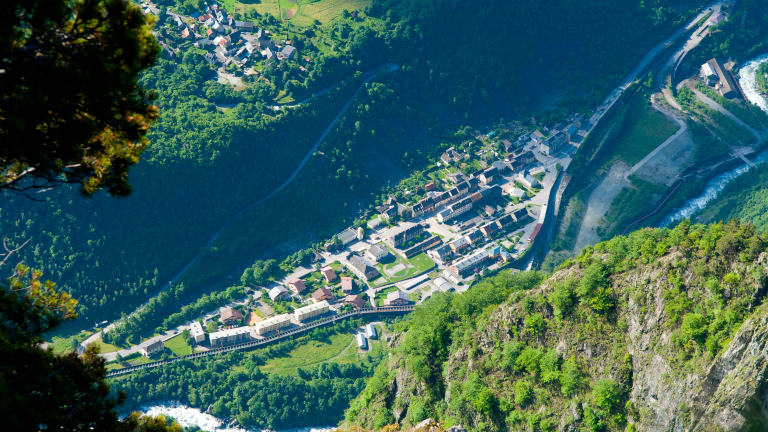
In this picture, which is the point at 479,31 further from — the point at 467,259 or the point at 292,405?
the point at 292,405

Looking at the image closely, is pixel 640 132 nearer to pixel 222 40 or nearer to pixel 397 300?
pixel 397 300

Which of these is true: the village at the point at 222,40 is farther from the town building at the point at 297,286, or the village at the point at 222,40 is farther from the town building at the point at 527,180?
the town building at the point at 527,180

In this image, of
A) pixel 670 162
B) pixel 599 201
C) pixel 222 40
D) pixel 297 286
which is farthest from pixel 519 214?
pixel 222 40

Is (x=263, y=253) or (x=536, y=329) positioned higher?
(x=263, y=253)

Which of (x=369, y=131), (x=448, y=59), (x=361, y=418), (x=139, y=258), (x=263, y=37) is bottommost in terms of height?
(x=361, y=418)

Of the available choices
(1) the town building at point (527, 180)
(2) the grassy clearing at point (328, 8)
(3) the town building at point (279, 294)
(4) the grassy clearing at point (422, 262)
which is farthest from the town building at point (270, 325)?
(2) the grassy clearing at point (328, 8)

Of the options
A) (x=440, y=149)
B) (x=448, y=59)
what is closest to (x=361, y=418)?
(x=440, y=149)

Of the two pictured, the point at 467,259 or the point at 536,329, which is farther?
the point at 467,259
